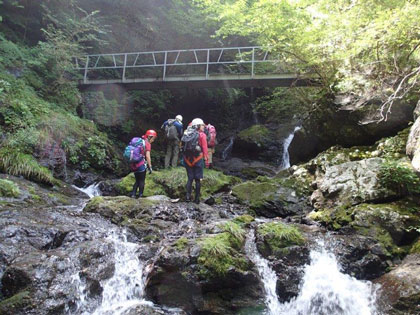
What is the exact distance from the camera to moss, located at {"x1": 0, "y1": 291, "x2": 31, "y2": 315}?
12.6 feet

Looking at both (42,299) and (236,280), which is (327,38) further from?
(42,299)

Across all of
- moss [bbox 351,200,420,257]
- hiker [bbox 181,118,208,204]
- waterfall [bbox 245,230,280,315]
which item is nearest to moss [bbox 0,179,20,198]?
hiker [bbox 181,118,208,204]

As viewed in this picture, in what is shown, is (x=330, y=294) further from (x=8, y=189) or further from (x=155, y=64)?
(x=155, y=64)

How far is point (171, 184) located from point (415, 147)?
636 centimetres

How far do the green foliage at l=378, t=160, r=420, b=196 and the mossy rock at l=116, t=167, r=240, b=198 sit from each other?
473 centimetres

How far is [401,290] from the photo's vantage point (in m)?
4.66

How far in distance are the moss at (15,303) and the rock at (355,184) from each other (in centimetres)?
602

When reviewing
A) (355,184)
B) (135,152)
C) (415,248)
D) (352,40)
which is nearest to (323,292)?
(415,248)

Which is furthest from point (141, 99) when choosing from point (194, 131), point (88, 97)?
point (194, 131)

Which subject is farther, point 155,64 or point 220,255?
point 155,64

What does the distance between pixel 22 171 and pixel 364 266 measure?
829cm

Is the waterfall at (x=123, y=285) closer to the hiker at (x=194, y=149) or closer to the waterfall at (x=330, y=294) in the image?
the waterfall at (x=330, y=294)

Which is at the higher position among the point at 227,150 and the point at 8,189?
the point at 227,150

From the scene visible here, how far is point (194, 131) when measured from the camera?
23.9 feet
